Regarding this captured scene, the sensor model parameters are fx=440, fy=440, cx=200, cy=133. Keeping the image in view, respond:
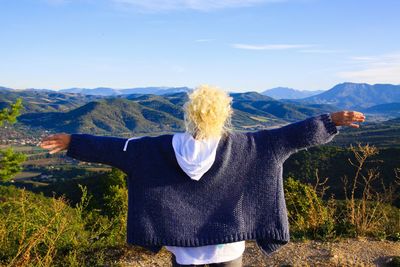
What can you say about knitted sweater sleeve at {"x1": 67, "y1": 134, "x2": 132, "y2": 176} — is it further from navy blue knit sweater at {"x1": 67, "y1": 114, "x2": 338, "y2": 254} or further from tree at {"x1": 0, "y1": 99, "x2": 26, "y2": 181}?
tree at {"x1": 0, "y1": 99, "x2": 26, "y2": 181}

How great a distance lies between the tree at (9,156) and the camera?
18.9 meters

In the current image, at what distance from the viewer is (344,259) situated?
4.44m

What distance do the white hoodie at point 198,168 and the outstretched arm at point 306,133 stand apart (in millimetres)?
400

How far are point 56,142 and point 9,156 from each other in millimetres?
18899

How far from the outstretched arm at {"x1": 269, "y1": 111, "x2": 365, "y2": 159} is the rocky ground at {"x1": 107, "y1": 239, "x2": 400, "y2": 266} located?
7.07ft

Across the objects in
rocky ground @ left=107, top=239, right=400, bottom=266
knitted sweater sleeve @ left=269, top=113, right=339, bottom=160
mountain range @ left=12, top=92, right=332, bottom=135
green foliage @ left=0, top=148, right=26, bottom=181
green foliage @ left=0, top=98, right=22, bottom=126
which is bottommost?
mountain range @ left=12, top=92, right=332, bottom=135

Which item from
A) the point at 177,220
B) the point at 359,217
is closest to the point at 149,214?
the point at 177,220

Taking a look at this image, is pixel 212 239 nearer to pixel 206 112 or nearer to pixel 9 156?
pixel 206 112

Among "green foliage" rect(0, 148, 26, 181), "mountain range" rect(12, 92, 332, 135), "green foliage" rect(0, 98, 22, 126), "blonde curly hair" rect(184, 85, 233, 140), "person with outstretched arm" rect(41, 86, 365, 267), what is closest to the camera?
"blonde curly hair" rect(184, 85, 233, 140)

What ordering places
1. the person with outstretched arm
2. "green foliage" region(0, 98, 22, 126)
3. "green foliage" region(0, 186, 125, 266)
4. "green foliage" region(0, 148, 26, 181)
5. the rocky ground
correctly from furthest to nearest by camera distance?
"green foliage" region(0, 148, 26, 181) < "green foliage" region(0, 98, 22, 126) < the rocky ground < "green foliage" region(0, 186, 125, 266) < the person with outstretched arm

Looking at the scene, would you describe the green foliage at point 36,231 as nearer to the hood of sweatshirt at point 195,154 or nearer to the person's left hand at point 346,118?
the hood of sweatshirt at point 195,154

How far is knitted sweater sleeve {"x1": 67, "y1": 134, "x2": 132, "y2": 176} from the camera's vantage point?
248 centimetres

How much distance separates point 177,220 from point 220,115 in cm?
67


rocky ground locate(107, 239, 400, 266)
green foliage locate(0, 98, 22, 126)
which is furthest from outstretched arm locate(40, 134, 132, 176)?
green foliage locate(0, 98, 22, 126)
